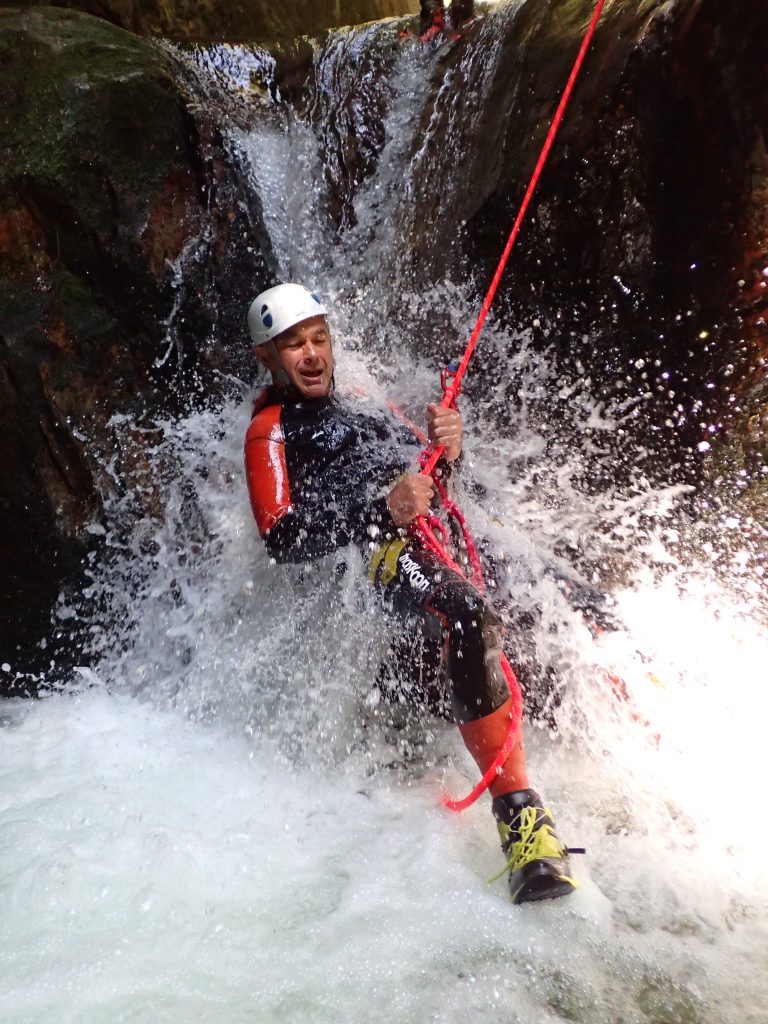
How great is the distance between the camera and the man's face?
9.89ft

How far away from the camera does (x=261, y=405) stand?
122 inches

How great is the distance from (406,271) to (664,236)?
4.81ft

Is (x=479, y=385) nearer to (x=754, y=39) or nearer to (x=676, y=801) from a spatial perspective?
(x=754, y=39)

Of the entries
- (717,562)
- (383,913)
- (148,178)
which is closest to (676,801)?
(383,913)

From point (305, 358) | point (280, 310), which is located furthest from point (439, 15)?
point (305, 358)

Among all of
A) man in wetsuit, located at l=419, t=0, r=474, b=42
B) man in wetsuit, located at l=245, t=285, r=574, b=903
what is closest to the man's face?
man in wetsuit, located at l=245, t=285, r=574, b=903

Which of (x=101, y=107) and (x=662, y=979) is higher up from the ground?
(x=101, y=107)

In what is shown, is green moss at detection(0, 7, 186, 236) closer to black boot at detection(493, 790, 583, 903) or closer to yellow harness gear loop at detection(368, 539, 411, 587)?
yellow harness gear loop at detection(368, 539, 411, 587)

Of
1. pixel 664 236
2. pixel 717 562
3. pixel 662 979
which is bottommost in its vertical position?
pixel 662 979

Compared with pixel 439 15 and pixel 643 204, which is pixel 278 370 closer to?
pixel 643 204

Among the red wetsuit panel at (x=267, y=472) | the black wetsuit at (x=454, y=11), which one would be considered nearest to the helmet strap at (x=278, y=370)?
the red wetsuit panel at (x=267, y=472)

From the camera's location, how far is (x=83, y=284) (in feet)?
11.6

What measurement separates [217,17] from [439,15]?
2.07 m

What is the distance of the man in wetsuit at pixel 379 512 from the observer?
215 centimetres
